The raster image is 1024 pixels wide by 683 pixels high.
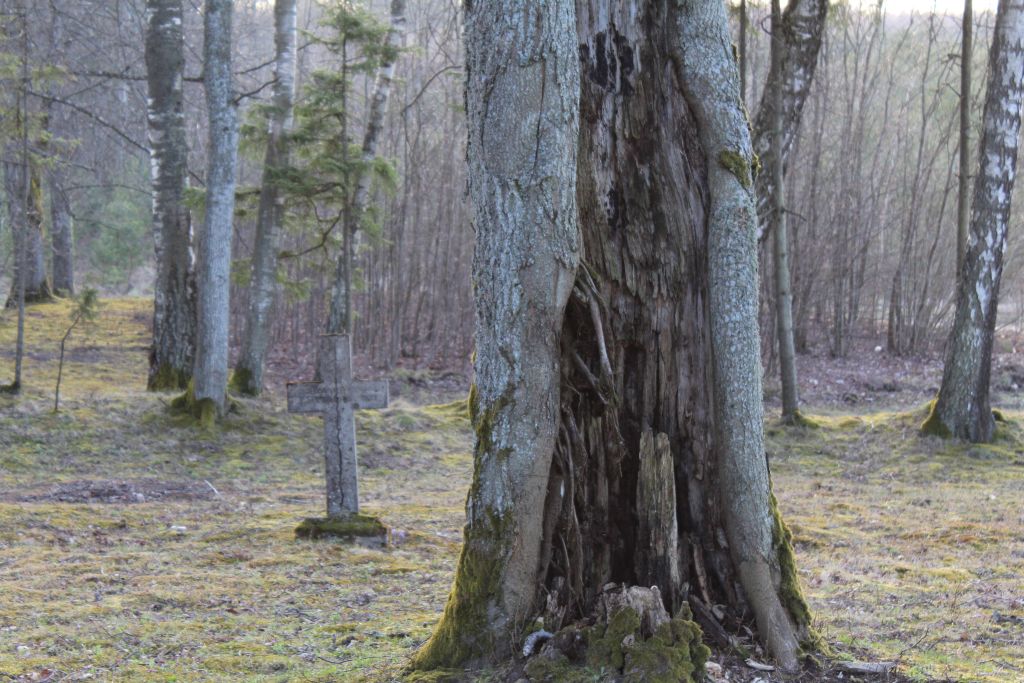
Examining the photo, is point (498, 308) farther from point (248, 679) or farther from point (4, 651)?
point (4, 651)

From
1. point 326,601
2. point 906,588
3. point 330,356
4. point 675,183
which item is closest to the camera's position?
point 675,183

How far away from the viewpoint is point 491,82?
3.62 meters

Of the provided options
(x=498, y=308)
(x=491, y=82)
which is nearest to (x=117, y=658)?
(x=498, y=308)

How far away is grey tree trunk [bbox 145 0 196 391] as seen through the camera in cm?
1343

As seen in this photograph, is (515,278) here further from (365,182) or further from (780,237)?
(365,182)

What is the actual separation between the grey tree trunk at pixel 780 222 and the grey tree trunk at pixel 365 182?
5781mm

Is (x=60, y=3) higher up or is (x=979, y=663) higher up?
(x=60, y=3)

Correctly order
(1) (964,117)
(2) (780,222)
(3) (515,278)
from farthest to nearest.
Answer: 1. (2) (780,222)
2. (1) (964,117)
3. (3) (515,278)

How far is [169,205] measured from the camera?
13.6 metres

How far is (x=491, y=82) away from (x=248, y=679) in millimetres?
2802

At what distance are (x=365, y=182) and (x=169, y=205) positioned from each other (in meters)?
2.95

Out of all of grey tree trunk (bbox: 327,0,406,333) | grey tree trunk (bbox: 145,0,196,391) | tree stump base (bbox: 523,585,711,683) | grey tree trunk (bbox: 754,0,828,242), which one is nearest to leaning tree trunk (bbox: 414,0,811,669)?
tree stump base (bbox: 523,585,711,683)

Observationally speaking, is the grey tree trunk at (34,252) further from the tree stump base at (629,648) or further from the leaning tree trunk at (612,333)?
the tree stump base at (629,648)

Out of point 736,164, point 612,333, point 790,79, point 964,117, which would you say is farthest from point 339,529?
point 964,117
